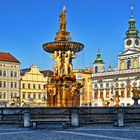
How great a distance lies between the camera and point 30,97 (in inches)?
2768

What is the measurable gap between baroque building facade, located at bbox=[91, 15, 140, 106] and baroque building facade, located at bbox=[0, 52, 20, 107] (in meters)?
18.5

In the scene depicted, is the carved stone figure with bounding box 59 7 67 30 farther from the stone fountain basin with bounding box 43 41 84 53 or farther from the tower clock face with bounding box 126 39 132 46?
the tower clock face with bounding box 126 39 132 46

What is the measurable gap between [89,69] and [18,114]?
261 feet

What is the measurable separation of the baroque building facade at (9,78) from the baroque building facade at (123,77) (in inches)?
727

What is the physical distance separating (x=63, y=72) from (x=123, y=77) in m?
50.1

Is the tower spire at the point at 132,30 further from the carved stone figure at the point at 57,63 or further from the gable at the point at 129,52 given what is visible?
the carved stone figure at the point at 57,63

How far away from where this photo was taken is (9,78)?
6806 cm

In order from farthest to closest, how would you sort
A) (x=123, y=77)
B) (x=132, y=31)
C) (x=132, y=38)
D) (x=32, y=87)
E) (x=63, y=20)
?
1. (x=132, y=31)
2. (x=132, y=38)
3. (x=123, y=77)
4. (x=32, y=87)
5. (x=63, y=20)

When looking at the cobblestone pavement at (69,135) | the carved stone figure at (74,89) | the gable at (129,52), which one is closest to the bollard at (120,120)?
the cobblestone pavement at (69,135)

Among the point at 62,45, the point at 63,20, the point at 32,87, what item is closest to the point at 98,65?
the point at 32,87

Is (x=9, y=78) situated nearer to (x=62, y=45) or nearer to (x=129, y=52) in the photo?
(x=129, y=52)

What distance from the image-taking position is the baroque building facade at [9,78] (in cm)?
6656

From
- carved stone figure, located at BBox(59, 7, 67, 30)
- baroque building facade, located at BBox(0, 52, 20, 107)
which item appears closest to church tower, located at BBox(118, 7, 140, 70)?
baroque building facade, located at BBox(0, 52, 20, 107)

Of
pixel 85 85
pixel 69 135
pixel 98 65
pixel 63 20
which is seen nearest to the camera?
pixel 69 135
